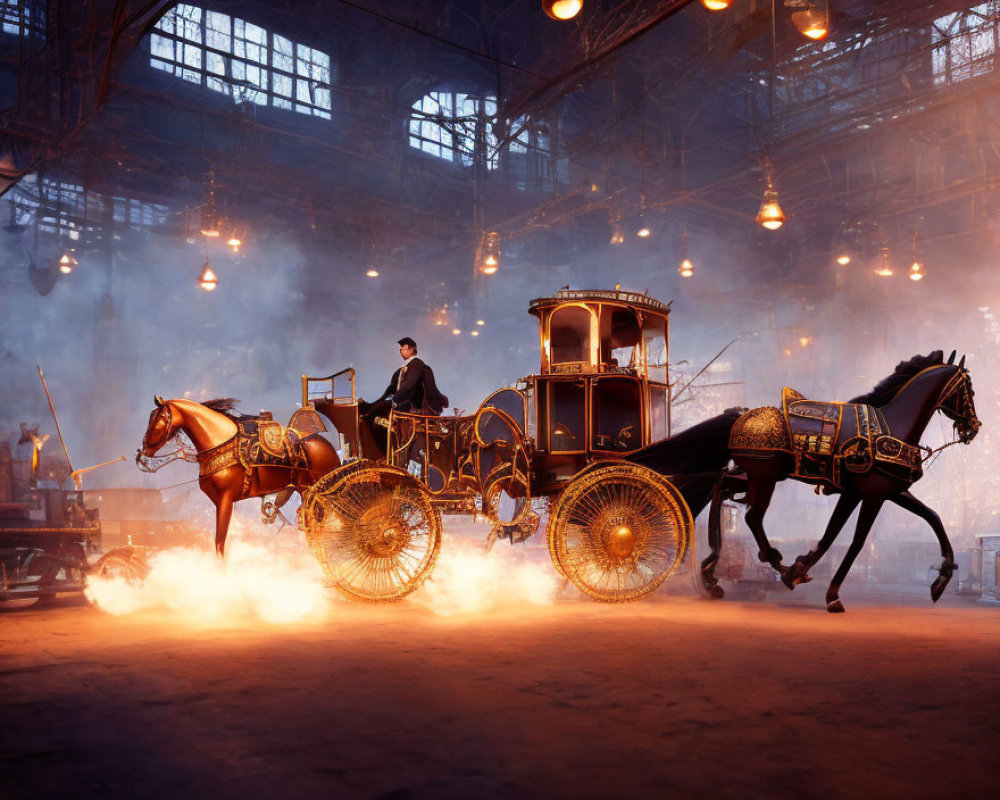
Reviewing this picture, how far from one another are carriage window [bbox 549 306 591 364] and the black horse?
1591 mm

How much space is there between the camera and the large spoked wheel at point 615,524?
25.2 ft

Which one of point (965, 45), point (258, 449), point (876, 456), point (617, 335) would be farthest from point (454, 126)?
point (876, 456)

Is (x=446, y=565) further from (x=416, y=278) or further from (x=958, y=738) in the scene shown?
(x=416, y=278)

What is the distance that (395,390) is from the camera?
8703mm

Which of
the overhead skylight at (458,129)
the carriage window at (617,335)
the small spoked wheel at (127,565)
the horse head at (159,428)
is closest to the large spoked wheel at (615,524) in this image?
the carriage window at (617,335)

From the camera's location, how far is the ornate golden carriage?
7738 millimetres

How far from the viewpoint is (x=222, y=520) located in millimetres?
8797

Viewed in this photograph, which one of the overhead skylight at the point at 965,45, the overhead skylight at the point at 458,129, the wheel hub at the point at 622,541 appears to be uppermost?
the overhead skylight at the point at 458,129

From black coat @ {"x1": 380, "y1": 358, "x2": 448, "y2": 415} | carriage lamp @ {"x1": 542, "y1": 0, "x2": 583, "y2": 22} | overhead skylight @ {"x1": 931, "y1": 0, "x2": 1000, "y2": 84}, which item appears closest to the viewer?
carriage lamp @ {"x1": 542, "y1": 0, "x2": 583, "y2": 22}

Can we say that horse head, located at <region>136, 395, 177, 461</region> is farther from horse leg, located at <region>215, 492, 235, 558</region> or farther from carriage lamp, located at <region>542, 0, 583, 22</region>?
carriage lamp, located at <region>542, 0, 583, 22</region>

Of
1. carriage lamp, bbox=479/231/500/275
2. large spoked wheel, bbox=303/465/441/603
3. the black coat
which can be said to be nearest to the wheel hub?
large spoked wheel, bbox=303/465/441/603

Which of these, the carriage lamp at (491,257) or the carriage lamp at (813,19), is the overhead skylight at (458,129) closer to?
the carriage lamp at (491,257)

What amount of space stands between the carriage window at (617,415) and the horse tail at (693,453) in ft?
1.18

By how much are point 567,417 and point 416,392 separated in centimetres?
164
